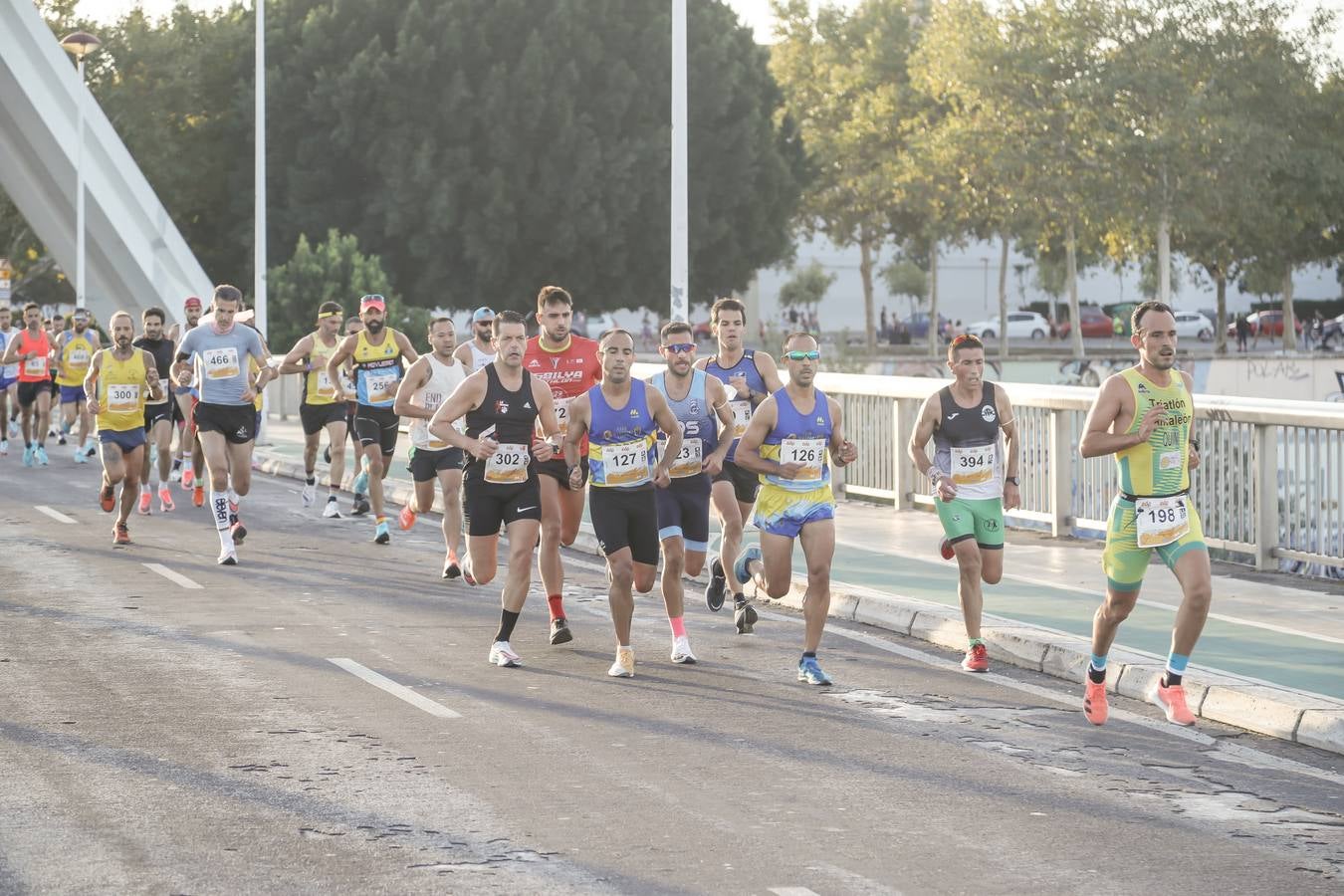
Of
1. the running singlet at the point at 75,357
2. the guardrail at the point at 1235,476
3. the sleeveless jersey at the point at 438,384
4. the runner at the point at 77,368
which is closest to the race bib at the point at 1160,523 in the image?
the guardrail at the point at 1235,476

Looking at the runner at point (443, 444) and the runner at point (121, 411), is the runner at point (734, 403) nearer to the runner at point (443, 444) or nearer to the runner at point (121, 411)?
the runner at point (443, 444)

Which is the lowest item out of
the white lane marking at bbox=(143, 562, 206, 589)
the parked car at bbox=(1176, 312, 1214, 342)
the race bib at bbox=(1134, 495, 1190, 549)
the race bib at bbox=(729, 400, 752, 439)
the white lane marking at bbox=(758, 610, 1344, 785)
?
the white lane marking at bbox=(758, 610, 1344, 785)

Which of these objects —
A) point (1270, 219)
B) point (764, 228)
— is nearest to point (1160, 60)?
point (1270, 219)

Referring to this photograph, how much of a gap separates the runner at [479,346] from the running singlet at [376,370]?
44.9 inches

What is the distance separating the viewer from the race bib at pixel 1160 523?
30.0 feet

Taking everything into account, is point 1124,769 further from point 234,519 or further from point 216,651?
point 234,519

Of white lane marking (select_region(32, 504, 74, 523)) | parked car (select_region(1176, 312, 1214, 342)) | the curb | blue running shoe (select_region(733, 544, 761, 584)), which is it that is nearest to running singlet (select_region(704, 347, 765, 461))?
blue running shoe (select_region(733, 544, 761, 584))

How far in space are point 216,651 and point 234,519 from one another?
15.5ft

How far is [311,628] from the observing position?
12.2 metres

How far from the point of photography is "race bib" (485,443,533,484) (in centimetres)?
1095

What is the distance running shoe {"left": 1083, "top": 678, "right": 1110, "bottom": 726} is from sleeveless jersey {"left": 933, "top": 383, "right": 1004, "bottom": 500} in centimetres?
156

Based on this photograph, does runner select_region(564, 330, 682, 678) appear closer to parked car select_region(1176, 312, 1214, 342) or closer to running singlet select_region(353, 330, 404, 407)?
running singlet select_region(353, 330, 404, 407)

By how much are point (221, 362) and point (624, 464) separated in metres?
6.37

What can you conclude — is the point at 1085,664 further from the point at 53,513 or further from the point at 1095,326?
the point at 1095,326
